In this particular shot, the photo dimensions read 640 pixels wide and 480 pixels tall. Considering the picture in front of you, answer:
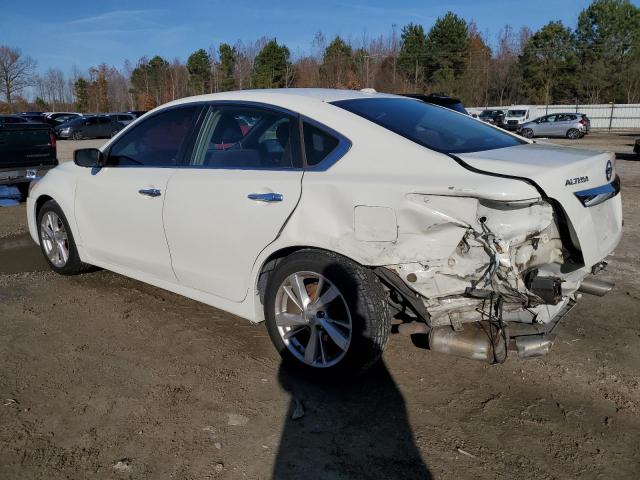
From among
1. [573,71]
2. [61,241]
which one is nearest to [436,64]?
[573,71]

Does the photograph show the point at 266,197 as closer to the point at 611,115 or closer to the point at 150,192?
the point at 150,192

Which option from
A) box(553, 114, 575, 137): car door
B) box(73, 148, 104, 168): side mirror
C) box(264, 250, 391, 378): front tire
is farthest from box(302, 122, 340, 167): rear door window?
box(553, 114, 575, 137): car door

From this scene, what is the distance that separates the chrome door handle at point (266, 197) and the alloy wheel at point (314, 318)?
448mm

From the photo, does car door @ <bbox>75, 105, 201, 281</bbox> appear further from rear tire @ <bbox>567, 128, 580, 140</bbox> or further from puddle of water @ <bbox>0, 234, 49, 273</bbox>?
rear tire @ <bbox>567, 128, 580, 140</bbox>

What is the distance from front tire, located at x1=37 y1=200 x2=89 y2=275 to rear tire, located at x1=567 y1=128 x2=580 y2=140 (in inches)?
1228

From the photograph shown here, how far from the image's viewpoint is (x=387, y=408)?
3.10m

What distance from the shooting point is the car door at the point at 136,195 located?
399cm

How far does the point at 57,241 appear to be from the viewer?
522 cm

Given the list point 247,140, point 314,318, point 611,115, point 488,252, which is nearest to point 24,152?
point 247,140

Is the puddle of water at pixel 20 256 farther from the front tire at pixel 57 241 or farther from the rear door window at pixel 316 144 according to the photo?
the rear door window at pixel 316 144

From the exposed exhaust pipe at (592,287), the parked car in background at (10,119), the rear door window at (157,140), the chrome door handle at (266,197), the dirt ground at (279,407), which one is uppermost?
the parked car in background at (10,119)

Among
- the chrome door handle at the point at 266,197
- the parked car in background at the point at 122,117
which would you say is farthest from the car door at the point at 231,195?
the parked car in background at the point at 122,117

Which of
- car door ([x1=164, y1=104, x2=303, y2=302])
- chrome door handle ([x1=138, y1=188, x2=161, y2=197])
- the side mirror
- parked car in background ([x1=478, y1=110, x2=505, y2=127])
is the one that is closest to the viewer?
car door ([x1=164, y1=104, x2=303, y2=302])

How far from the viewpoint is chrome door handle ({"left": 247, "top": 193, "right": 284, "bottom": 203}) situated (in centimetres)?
327
